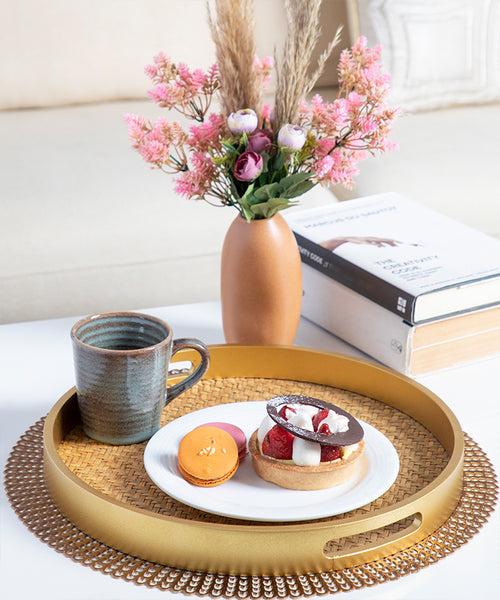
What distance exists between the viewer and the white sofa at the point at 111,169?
1814 millimetres

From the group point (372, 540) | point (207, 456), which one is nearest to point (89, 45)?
point (207, 456)

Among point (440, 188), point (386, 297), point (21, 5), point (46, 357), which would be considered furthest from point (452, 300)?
point (21, 5)

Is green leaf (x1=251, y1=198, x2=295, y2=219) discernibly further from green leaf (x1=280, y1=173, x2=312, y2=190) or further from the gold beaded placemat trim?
the gold beaded placemat trim

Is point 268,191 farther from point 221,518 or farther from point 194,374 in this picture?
point 221,518

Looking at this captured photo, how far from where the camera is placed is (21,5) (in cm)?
219

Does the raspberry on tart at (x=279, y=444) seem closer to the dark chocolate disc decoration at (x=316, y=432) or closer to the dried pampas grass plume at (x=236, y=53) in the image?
the dark chocolate disc decoration at (x=316, y=432)

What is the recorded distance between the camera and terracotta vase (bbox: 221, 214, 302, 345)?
3.97 feet

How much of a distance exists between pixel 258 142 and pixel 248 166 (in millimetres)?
44

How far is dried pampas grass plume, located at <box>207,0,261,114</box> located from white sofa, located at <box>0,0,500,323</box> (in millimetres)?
728

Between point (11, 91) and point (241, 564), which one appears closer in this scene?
point (241, 564)

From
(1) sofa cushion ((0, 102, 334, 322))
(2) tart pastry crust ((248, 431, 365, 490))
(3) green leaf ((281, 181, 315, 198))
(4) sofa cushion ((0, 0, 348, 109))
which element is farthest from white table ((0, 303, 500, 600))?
(4) sofa cushion ((0, 0, 348, 109))

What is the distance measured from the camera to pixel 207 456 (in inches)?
37.1

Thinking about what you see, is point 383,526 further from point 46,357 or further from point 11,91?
point 11,91

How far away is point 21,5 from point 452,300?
137cm
